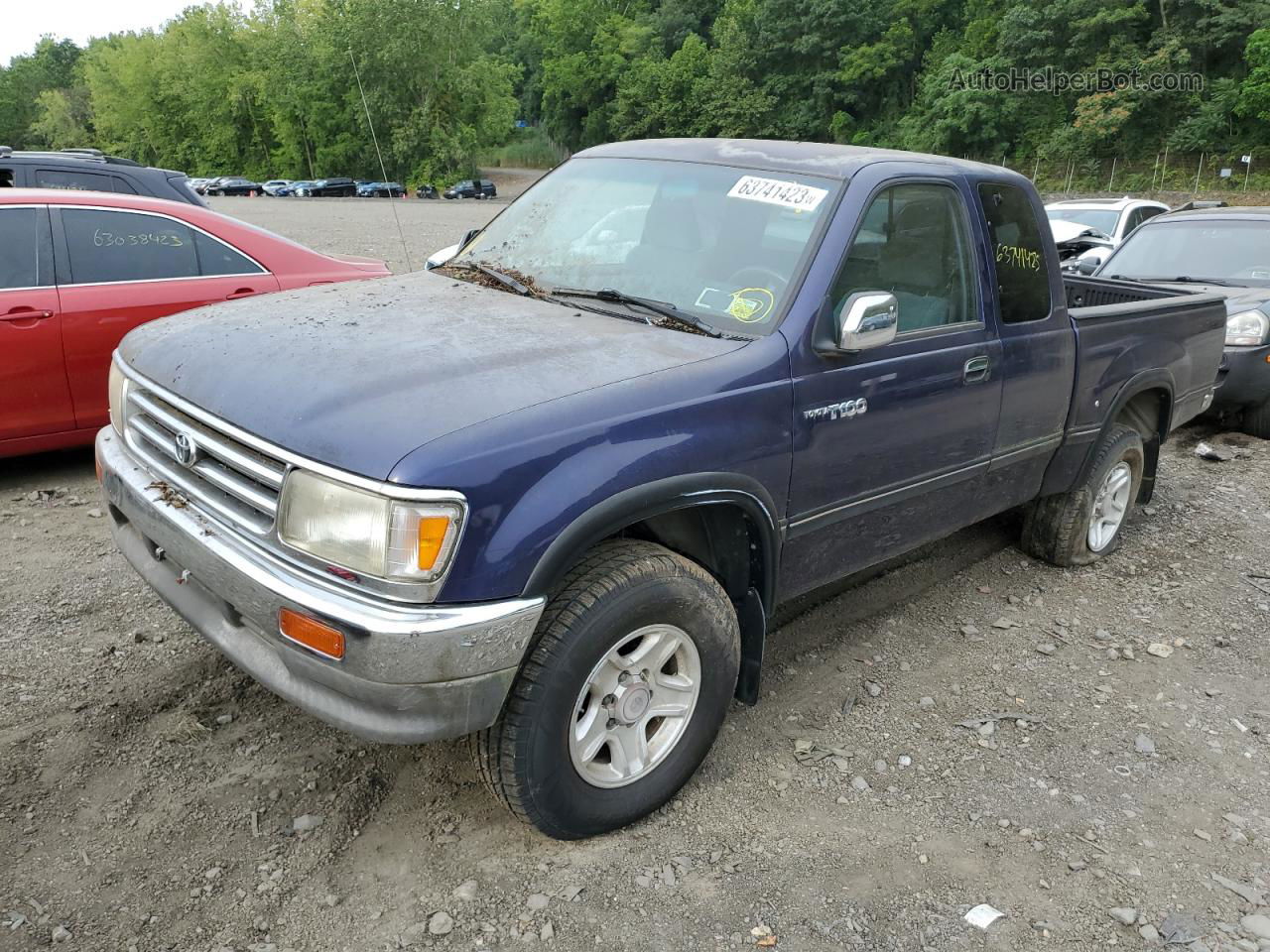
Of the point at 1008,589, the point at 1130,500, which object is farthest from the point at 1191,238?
the point at 1008,589

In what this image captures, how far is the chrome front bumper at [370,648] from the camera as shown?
2281mm

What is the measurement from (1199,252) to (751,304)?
22.6ft

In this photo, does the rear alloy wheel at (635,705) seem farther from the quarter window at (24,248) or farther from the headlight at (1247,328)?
the headlight at (1247,328)

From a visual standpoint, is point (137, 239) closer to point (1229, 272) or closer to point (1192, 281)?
point (1192, 281)

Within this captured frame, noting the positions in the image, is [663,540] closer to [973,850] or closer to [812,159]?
[973,850]

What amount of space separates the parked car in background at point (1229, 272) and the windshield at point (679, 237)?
16.5 ft

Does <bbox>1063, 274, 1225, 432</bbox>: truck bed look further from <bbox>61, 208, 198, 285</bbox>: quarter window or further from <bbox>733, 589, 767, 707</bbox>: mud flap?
<bbox>61, 208, 198, 285</bbox>: quarter window

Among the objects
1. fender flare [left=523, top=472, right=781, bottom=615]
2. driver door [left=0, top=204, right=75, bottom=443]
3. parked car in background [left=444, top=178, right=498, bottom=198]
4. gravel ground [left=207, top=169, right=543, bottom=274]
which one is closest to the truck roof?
fender flare [left=523, top=472, right=781, bottom=615]

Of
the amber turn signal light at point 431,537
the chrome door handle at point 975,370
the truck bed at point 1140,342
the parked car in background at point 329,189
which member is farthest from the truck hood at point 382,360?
the parked car in background at point 329,189

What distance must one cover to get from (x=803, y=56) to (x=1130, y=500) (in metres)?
81.4

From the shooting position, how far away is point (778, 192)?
3445 millimetres

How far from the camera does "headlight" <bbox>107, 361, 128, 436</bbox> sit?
3250mm

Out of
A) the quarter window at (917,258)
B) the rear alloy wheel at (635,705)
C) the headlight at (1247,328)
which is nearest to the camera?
the rear alloy wheel at (635,705)

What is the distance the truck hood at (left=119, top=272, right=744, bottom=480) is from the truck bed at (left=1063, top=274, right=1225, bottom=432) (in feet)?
7.53
